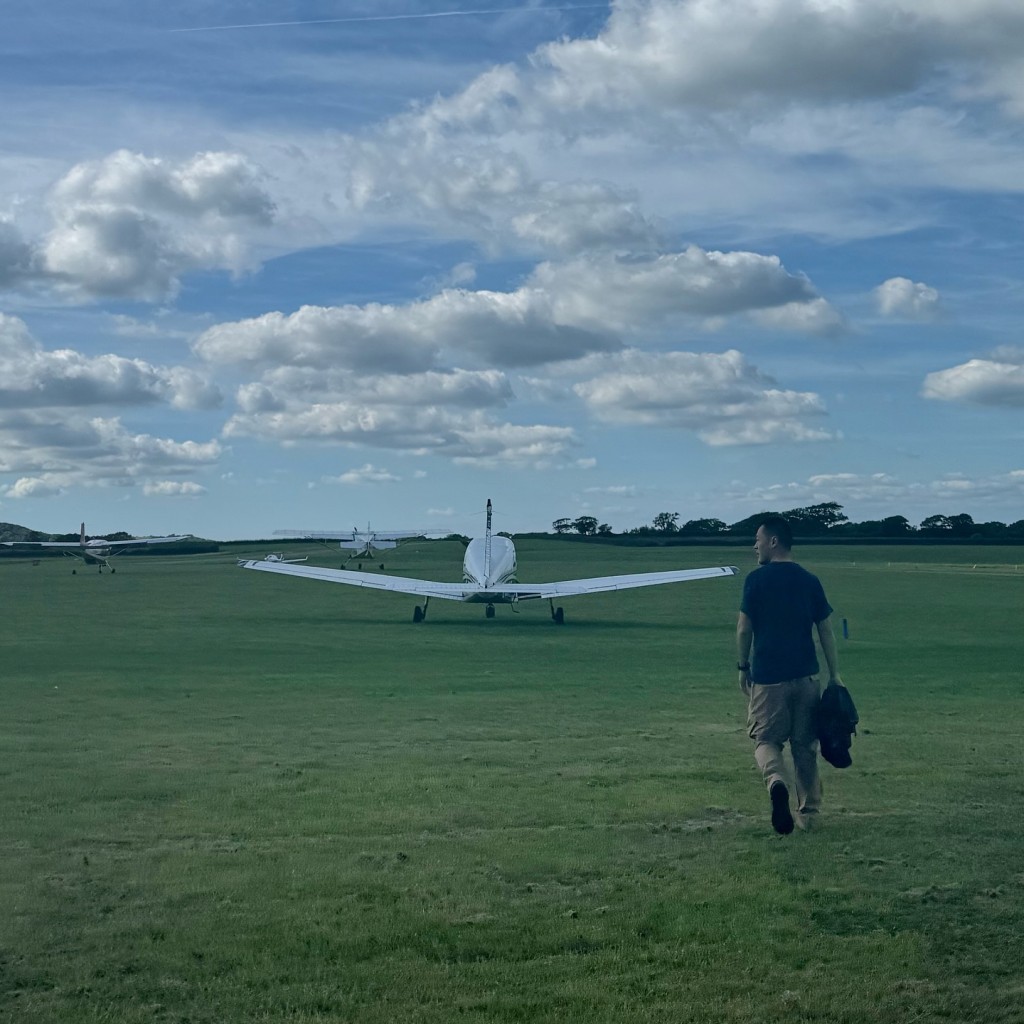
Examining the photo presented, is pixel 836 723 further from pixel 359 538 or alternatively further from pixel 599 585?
pixel 359 538

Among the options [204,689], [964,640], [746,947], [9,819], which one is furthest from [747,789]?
[964,640]

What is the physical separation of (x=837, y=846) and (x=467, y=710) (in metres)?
8.51

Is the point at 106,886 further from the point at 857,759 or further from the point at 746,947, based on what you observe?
the point at 857,759

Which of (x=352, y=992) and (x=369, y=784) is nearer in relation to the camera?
(x=352, y=992)

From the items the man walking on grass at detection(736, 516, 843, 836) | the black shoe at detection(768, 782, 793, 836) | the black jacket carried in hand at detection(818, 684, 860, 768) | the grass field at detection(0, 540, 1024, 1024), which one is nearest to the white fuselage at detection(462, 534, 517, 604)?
the grass field at detection(0, 540, 1024, 1024)

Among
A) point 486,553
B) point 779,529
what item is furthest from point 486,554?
point 779,529

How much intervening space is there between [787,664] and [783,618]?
1.11ft

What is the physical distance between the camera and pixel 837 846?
8234 mm

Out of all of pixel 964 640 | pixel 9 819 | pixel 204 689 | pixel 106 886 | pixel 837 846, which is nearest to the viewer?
pixel 106 886

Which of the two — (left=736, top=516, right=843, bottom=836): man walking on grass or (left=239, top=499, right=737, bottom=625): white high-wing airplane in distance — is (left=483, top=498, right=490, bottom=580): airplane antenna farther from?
(left=736, top=516, right=843, bottom=836): man walking on grass

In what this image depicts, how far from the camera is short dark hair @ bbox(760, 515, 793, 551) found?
9.23 metres

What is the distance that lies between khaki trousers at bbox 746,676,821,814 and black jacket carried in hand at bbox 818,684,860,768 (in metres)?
0.11

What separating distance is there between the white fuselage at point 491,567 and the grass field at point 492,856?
621 inches

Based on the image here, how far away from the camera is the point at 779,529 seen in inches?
364
